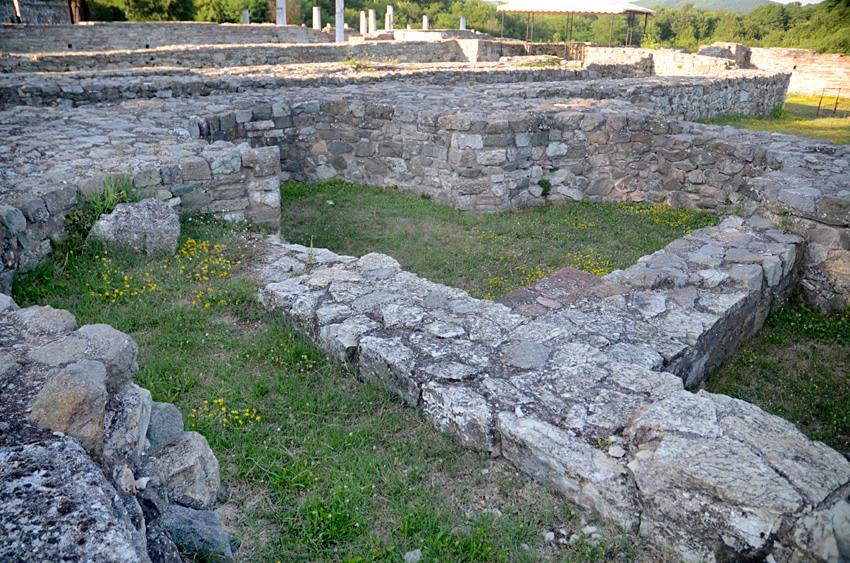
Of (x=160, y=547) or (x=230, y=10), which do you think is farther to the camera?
(x=230, y=10)

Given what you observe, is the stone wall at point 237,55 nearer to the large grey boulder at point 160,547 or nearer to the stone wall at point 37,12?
the stone wall at point 37,12

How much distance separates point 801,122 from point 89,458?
56.0 feet

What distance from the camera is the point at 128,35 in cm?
1777

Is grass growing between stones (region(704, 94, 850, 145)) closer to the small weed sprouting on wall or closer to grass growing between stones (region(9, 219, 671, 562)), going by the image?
grass growing between stones (region(9, 219, 671, 562))

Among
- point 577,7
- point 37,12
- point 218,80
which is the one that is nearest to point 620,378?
point 218,80

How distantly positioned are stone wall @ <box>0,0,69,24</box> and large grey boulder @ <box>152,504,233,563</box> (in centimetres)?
2634

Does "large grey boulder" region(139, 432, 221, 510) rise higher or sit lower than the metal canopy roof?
lower

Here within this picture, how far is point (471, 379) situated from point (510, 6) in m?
22.8

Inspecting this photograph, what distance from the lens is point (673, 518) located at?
228cm

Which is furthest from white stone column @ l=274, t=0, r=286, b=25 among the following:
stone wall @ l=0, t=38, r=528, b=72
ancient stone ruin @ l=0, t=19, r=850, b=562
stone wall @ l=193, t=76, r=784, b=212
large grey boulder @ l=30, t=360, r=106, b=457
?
large grey boulder @ l=30, t=360, r=106, b=457

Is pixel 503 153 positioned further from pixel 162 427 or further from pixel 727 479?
pixel 162 427

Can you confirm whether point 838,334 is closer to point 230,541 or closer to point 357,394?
point 357,394

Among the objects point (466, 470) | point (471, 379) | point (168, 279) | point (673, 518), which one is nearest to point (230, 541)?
point (466, 470)

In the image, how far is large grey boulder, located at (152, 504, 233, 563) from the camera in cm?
205
